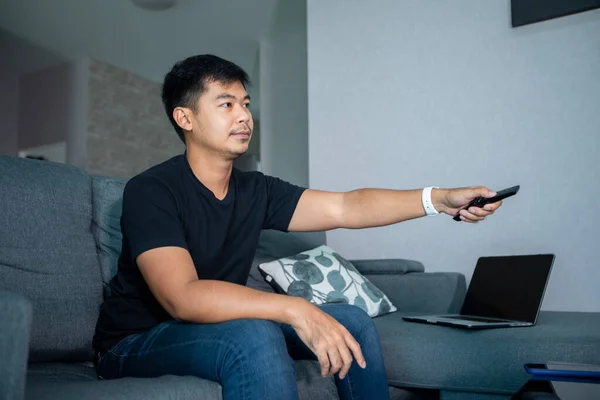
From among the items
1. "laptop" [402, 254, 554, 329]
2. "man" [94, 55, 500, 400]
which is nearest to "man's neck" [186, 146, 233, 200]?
"man" [94, 55, 500, 400]

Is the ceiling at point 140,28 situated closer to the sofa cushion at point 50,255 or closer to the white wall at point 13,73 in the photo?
the white wall at point 13,73

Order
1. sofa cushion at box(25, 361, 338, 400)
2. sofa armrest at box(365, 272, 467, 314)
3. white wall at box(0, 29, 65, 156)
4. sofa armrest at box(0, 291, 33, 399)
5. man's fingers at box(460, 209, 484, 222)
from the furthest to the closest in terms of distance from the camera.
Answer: white wall at box(0, 29, 65, 156) < sofa armrest at box(365, 272, 467, 314) < man's fingers at box(460, 209, 484, 222) < sofa cushion at box(25, 361, 338, 400) < sofa armrest at box(0, 291, 33, 399)

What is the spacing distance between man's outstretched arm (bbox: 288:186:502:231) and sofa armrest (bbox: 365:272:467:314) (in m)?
0.76

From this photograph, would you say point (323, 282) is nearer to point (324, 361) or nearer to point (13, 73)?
point (324, 361)

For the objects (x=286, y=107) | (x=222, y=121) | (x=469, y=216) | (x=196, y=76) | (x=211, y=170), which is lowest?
(x=469, y=216)

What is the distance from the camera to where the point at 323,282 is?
6.15 ft

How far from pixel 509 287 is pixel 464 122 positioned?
978mm

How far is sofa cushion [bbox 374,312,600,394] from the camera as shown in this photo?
53.4 inches

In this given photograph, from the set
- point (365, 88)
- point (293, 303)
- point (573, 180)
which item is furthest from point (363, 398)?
point (365, 88)

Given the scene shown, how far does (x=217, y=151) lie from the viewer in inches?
51.7

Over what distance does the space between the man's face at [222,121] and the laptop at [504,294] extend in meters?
0.83

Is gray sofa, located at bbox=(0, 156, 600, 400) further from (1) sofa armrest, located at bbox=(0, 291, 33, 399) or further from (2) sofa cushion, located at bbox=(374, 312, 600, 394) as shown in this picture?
(1) sofa armrest, located at bbox=(0, 291, 33, 399)

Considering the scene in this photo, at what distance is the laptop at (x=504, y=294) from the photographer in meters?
1.61

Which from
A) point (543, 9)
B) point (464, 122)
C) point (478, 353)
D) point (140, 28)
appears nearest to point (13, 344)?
point (478, 353)
